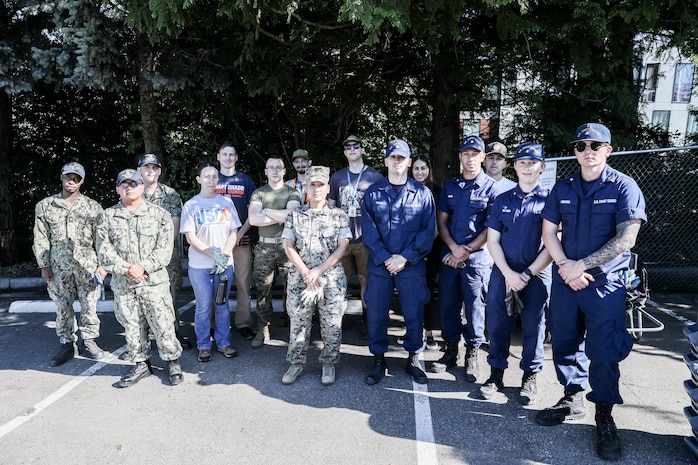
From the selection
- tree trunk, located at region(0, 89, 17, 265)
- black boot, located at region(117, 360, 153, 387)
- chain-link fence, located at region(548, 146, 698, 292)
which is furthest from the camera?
tree trunk, located at region(0, 89, 17, 265)

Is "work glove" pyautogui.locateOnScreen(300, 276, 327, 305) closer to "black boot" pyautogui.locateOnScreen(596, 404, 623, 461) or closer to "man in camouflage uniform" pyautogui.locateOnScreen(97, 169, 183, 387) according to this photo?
"man in camouflage uniform" pyautogui.locateOnScreen(97, 169, 183, 387)

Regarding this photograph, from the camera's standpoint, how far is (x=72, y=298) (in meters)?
4.69

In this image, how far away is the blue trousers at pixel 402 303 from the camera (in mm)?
4078

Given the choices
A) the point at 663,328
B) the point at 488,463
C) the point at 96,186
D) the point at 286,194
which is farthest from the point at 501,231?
the point at 96,186

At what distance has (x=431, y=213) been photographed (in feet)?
13.4

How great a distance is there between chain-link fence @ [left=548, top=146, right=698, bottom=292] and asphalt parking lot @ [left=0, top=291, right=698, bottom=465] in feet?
9.10

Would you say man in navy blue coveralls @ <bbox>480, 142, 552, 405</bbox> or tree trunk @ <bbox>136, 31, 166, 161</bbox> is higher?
tree trunk @ <bbox>136, 31, 166, 161</bbox>

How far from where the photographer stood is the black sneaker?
5.16m

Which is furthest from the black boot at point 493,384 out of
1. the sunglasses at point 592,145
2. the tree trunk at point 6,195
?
the tree trunk at point 6,195

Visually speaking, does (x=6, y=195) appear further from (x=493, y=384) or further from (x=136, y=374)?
(x=493, y=384)

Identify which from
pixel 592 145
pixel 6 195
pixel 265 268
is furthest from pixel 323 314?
pixel 6 195

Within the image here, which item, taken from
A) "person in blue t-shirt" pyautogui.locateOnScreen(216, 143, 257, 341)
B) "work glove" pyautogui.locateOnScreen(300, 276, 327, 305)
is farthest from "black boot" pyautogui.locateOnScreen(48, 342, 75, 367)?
"work glove" pyautogui.locateOnScreen(300, 276, 327, 305)

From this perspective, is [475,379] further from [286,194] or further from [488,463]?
[286,194]

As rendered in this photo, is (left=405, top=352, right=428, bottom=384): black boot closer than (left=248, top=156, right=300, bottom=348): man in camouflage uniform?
Yes
